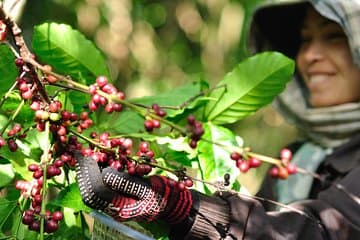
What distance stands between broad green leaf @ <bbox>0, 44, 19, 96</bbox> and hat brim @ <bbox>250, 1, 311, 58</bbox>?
117 cm

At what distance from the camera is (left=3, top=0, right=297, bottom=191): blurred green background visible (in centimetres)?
390

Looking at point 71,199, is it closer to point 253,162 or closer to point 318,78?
point 253,162

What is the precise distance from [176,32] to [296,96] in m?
2.36

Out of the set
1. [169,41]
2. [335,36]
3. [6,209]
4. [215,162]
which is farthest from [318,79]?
[169,41]

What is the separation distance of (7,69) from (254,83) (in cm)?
37

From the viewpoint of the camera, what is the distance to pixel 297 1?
1.87 metres

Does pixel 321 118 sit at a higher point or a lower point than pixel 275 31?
lower

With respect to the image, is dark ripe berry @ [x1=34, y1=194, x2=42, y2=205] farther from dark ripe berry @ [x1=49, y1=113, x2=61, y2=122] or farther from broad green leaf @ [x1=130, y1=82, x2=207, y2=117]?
broad green leaf @ [x1=130, y1=82, x2=207, y2=117]

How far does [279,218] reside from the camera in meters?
1.18

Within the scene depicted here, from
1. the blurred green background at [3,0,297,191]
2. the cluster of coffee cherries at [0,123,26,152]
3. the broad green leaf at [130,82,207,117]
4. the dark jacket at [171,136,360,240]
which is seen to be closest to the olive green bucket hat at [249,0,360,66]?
the dark jacket at [171,136,360,240]

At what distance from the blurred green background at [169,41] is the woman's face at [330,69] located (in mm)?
2020

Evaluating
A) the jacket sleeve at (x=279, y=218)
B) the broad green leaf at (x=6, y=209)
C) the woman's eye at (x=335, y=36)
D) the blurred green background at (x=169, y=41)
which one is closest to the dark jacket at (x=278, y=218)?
the jacket sleeve at (x=279, y=218)

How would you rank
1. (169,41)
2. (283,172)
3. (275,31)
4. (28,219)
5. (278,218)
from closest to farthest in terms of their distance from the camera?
(283,172) < (28,219) < (278,218) < (275,31) < (169,41)

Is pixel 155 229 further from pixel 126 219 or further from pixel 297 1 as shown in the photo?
pixel 297 1
